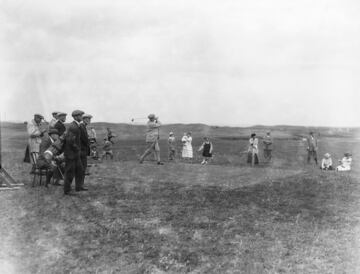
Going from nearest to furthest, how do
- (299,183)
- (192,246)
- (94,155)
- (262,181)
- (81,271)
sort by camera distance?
(81,271) < (192,246) < (299,183) < (262,181) < (94,155)

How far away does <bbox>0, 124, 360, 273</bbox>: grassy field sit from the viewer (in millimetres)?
7188

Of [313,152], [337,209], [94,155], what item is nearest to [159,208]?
[337,209]

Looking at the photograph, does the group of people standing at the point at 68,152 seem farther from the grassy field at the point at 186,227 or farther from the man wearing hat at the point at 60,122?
the grassy field at the point at 186,227

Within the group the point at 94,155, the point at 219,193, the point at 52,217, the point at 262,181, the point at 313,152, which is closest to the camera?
the point at 52,217

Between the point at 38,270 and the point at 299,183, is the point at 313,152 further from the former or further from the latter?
the point at 38,270

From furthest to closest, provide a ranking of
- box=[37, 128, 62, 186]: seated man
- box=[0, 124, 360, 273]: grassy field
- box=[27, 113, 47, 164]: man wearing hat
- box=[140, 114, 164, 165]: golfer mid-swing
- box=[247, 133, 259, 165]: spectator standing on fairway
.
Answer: box=[247, 133, 259, 165]: spectator standing on fairway → box=[140, 114, 164, 165]: golfer mid-swing → box=[27, 113, 47, 164]: man wearing hat → box=[37, 128, 62, 186]: seated man → box=[0, 124, 360, 273]: grassy field

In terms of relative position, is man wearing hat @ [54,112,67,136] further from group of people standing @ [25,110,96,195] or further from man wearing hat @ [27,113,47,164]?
man wearing hat @ [27,113,47,164]

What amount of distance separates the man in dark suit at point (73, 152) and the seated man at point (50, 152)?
39cm

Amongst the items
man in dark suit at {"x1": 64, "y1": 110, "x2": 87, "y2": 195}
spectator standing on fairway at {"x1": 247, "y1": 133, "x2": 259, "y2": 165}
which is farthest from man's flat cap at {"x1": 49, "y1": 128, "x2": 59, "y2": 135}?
spectator standing on fairway at {"x1": 247, "y1": 133, "x2": 259, "y2": 165}

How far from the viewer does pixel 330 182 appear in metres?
12.0

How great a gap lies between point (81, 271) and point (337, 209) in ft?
18.6

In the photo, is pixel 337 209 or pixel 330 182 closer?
pixel 337 209

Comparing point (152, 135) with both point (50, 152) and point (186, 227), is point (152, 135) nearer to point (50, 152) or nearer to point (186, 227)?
point (50, 152)

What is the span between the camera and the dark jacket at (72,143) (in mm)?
10992
